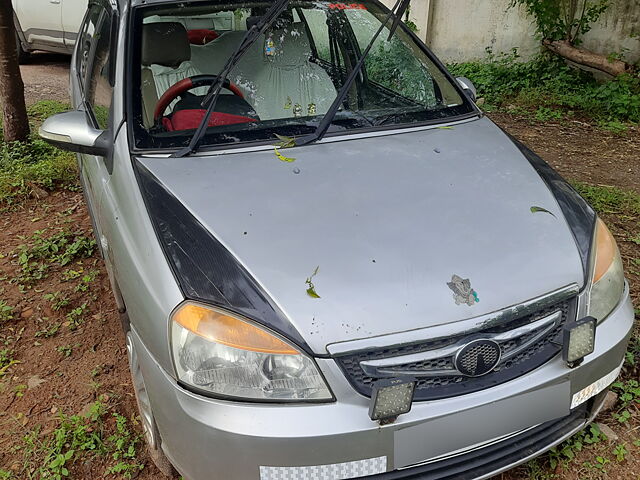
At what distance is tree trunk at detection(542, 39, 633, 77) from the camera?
606cm

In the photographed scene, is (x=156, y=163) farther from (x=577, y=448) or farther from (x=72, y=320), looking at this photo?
(x=577, y=448)

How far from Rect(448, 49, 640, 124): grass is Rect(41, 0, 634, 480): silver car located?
4.14 metres

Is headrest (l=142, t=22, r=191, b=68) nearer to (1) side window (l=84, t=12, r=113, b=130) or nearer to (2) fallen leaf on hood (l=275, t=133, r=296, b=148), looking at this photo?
(1) side window (l=84, t=12, r=113, b=130)

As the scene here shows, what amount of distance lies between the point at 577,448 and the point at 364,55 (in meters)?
1.82

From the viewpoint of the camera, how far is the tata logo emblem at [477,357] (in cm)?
162

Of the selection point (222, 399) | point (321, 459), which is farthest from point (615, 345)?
point (222, 399)

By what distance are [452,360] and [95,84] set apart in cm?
225

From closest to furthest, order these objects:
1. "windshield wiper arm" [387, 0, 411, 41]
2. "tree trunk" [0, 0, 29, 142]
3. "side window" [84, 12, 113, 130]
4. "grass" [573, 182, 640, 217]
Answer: "windshield wiper arm" [387, 0, 411, 41] → "side window" [84, 12, 113, 130] → "grass" [573, 182, 640, 217] → "tree trunk" [0, 0, 29, 142]

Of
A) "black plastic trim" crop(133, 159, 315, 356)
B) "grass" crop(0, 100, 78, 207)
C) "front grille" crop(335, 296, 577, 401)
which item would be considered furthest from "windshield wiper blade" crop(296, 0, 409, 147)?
"grass" crop(0, 100, 78, 207)

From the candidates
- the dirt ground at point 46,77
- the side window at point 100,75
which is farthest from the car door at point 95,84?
the dirt ground at point 46,77

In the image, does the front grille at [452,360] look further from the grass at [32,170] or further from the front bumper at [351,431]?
the grass at [32,170]

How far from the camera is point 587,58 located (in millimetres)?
6246

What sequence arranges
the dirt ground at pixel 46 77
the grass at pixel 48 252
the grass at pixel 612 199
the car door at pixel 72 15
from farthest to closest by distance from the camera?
the car door at pixel 72 15
the dirt ground at pixel 46 77
the grass at pixel 612 199
the grass at pixel 48 252

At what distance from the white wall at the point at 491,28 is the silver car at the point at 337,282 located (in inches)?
187
